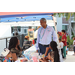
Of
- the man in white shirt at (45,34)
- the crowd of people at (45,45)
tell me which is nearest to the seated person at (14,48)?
the crowd of people at (45,45)

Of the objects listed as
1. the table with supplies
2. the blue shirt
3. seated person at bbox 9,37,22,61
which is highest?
the blue shirt

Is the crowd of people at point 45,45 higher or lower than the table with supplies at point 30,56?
higher

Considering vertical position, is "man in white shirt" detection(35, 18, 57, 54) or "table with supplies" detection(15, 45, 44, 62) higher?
"man in white shirt" detection(35, 18, 57, 54)

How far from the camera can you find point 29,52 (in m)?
3.58

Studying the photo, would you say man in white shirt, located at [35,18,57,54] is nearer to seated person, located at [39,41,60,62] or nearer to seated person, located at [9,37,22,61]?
seated person, located at [39,41,60,62]

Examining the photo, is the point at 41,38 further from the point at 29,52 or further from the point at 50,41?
the point at 29,52

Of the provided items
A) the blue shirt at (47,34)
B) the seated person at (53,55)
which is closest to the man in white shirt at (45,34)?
the blue shirt at (47,34)

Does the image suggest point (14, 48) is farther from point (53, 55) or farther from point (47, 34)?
point (53, 55)

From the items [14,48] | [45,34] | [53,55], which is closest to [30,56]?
[14,48]

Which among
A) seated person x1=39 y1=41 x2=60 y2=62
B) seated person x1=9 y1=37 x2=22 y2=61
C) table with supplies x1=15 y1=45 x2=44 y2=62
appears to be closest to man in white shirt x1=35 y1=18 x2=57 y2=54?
seated person x1=39 y1=41 x2=60 y2=62

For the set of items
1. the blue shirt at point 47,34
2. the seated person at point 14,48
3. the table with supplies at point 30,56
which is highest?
the blue shirt at point 47,34

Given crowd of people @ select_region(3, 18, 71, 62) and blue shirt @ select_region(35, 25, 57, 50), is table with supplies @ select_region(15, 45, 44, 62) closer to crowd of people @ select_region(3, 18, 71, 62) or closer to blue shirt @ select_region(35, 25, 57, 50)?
crowd of people @ select_region(3, 18, 71, 62)

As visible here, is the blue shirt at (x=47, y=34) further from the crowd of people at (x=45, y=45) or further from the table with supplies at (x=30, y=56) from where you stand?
the table with supplies at (x=30, y=56)
